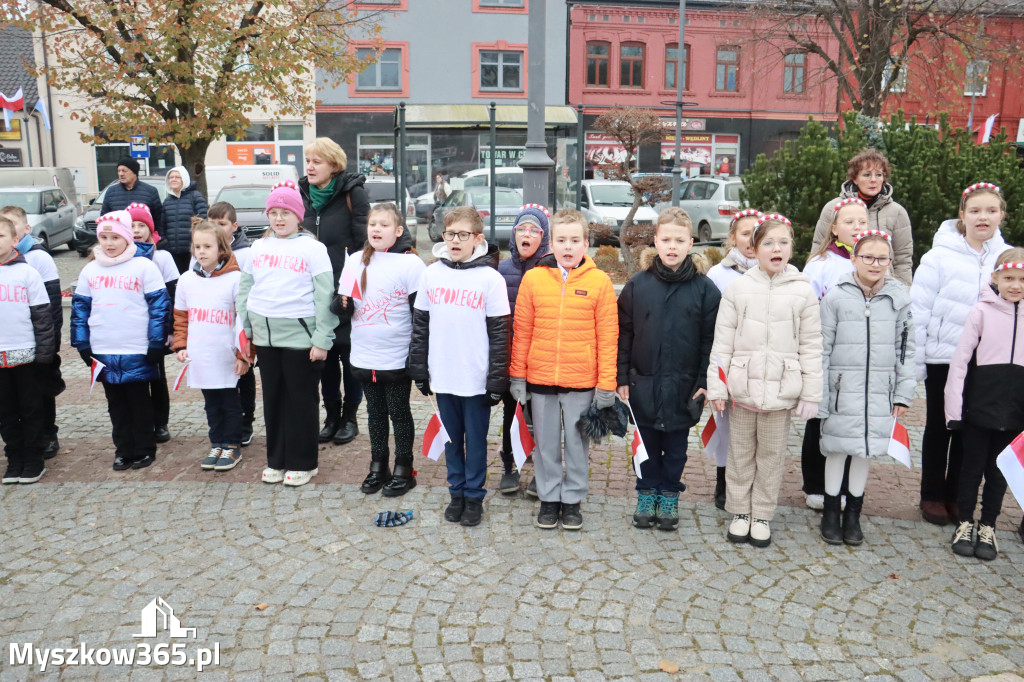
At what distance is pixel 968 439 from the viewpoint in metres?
4.54

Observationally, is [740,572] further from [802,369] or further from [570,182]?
[570,182]

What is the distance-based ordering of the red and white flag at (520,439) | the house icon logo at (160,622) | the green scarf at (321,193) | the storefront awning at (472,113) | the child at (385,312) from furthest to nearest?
the storefront awning at (472,113) → the green scarf at (321,193) → the child at (385,312) → the red and white flag at (520,439) → the house icon logo at (160,622)

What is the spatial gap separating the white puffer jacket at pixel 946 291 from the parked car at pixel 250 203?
46.1 feet

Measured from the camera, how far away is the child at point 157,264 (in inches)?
238

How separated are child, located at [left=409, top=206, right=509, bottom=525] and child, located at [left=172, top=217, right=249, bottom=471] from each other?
1523 millimetres

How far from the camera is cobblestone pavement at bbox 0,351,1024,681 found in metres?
3.45

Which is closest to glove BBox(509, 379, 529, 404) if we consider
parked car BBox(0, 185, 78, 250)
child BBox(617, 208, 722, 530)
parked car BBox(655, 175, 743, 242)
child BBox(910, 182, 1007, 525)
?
child BBox(617, 208, 722, 530)

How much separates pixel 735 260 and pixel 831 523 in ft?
5.18

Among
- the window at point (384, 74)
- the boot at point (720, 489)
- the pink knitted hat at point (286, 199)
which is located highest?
the window at point (384, 74)

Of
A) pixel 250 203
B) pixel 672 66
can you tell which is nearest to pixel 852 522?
pixel 250 203

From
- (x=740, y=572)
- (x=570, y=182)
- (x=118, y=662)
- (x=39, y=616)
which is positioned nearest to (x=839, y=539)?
(x=740, y=572)

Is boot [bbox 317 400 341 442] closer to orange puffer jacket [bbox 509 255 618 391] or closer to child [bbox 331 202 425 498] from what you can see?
child [bbox 331 202 425 498]

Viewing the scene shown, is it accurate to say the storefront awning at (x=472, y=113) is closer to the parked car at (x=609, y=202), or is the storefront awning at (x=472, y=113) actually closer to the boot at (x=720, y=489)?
the parked car at (x=609, y=202)

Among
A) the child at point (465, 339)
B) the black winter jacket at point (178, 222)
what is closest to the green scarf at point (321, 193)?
the child at point (465, 339)
